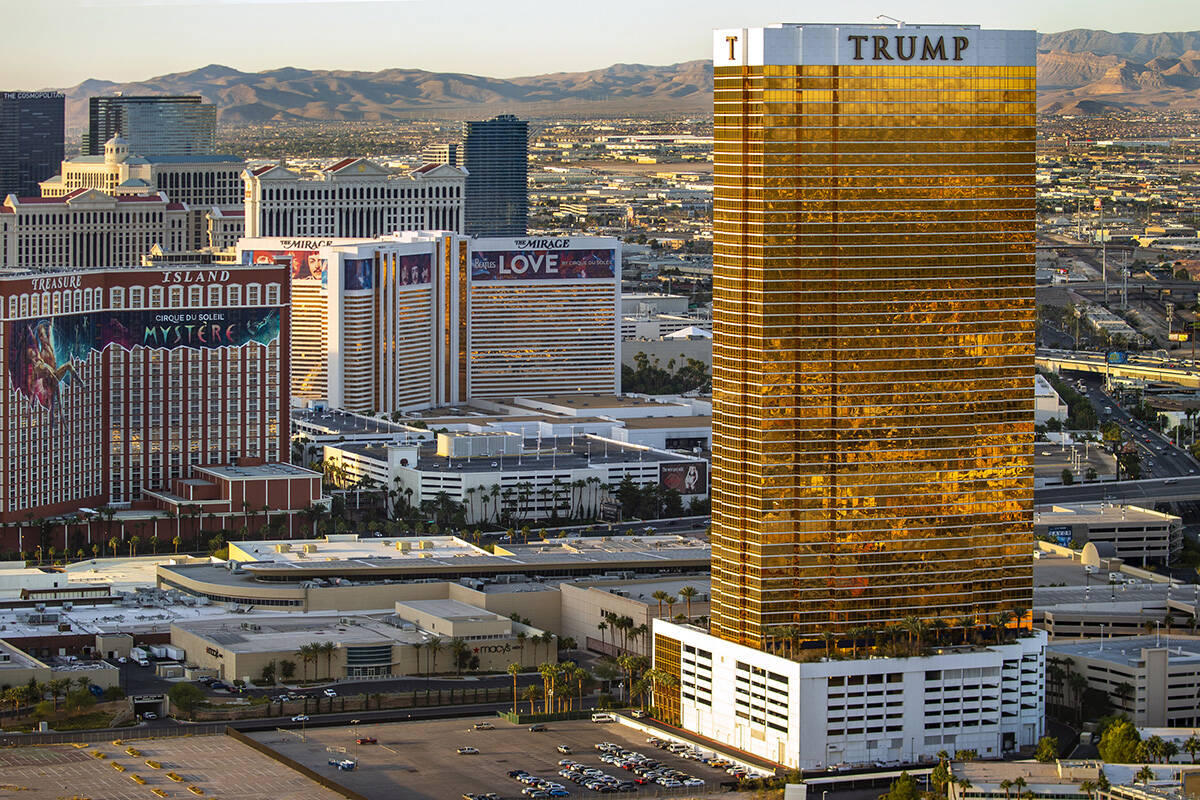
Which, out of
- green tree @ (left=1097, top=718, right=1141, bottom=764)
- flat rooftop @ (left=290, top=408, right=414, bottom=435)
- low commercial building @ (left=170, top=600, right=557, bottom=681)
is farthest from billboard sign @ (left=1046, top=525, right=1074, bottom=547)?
green tree @ (left=1097, top=718, right=1141, bottom=764)

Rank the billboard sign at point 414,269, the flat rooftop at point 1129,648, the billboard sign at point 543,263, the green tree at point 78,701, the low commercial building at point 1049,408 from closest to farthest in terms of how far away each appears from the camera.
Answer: the green tree at point 78,701, the flat rooftop at point 1129,648, the billboard sign at point 414,269, the low commercial building at point 1049,408, the billboard sign at point 543,263

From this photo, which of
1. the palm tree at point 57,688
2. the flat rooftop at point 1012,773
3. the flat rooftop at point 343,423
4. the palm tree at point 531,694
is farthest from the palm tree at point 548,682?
the flat rooftop at point 343,423

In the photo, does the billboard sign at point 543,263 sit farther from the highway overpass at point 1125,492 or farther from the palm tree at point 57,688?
the palm tree at point 57,688

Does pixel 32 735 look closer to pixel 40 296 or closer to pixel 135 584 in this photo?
pixel 135 584

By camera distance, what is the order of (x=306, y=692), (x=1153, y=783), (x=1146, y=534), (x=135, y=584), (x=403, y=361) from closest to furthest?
(x=1153, y=783) < (x=306, y=692) < (x=135, y=584) < (x=1146, y=534) < (x=403, y=361)

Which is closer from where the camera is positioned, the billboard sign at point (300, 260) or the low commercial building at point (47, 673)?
the low commercial building at point (47, 673)

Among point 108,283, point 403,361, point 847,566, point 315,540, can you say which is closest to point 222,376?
point 108,283

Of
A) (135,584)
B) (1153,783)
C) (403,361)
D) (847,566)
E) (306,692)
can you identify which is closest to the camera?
(1153,783)
